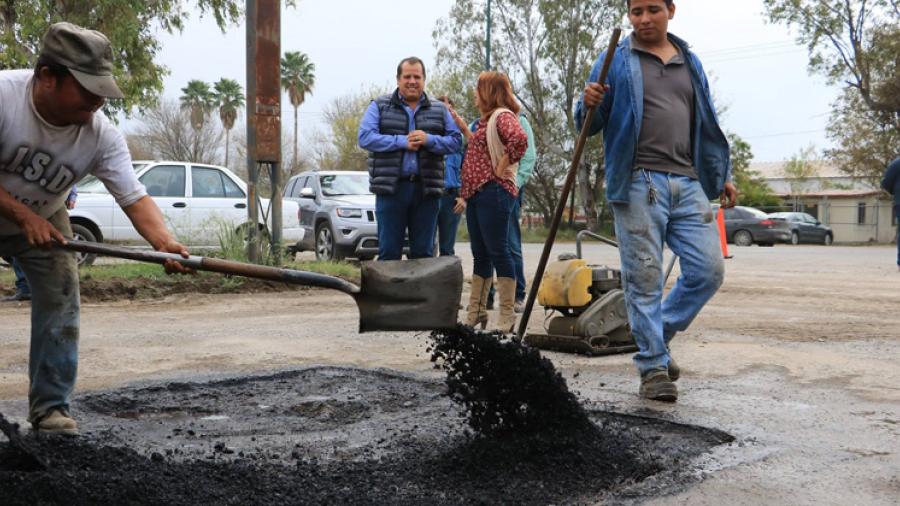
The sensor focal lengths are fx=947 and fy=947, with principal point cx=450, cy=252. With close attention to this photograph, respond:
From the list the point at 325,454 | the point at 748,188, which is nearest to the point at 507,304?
the point at 325,454

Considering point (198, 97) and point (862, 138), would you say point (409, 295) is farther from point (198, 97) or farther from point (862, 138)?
point (198, 97)

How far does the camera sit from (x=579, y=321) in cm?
599

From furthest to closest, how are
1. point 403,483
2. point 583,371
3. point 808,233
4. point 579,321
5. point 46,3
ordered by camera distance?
point 808,233, point 46,3, point 579,321, point 583,371, point 403,483

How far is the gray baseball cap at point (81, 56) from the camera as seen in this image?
3467 mm

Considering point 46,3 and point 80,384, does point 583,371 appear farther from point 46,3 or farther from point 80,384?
point 46,3

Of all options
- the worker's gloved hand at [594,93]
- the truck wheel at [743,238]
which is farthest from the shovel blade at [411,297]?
the truck wheel at [743,238]

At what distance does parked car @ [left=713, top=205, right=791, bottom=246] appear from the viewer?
32.3 meters

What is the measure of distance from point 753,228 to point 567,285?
27.8 m

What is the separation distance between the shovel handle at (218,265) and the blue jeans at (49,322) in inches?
10.0

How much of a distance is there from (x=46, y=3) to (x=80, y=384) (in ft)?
50.7

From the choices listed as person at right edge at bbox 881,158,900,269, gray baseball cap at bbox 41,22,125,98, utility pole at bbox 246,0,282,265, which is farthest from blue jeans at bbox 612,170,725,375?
person at right edge at bbox 881,158,900,269

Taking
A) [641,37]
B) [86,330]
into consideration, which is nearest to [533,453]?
[641,37]

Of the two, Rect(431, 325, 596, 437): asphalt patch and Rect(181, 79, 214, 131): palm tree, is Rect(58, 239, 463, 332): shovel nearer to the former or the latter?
Rect(431, 325, 596, 437): asphalt patch

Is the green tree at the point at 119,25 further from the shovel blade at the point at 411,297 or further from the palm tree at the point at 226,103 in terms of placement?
the palm tree at the point at 226,103
